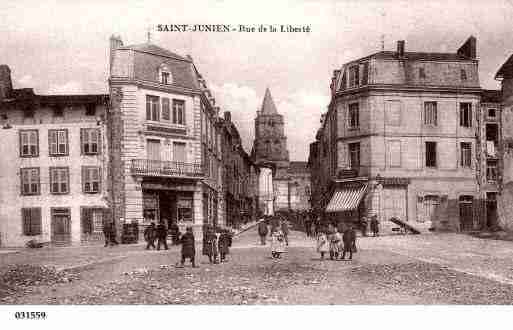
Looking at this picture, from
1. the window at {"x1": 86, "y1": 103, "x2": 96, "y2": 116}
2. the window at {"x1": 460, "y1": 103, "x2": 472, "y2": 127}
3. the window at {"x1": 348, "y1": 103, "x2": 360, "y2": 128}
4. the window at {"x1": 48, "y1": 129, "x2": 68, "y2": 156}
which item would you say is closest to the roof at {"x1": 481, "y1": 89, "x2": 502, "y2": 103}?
the window at {"x1": 460, "y1": 103, "x2": 472, "y2": 127}

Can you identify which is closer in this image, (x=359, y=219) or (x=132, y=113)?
(x=132, y=113)

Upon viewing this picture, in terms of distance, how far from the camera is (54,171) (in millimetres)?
29047

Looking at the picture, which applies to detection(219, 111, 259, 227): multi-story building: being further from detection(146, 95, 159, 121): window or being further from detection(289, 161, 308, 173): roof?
detection(289, 161, 308, 173): roof

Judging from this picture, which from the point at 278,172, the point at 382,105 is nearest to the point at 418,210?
the point at 382,105

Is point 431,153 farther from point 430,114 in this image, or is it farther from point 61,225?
point 61,225

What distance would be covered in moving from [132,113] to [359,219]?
44.4 feet

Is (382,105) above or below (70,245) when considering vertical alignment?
above

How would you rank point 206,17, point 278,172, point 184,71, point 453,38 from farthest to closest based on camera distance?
point 278,172
point 184,71
point 453,38
point 206,17

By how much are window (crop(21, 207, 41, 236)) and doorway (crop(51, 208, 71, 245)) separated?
70cm

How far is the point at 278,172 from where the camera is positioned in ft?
360

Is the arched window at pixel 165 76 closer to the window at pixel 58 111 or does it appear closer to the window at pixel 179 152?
the window at pixel 179 152

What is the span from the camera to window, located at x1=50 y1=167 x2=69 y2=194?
2902cm

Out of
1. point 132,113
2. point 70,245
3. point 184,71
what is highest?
point 184,71
